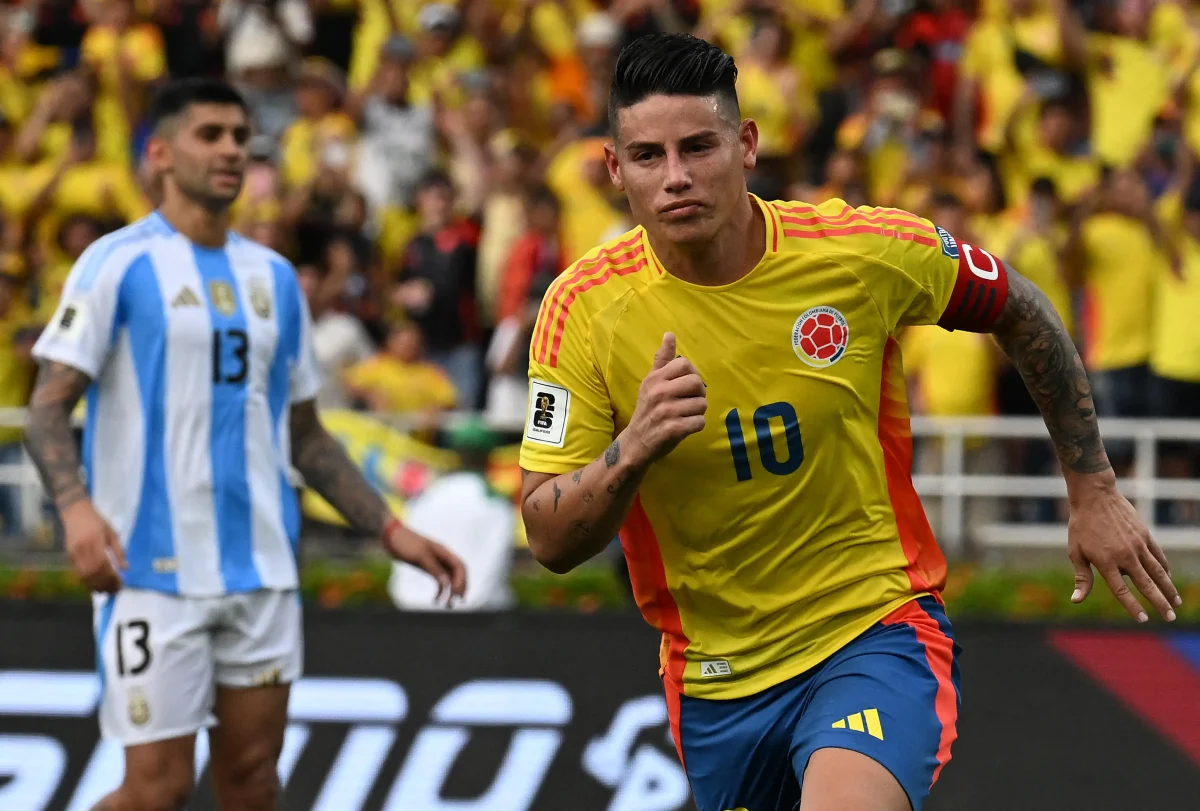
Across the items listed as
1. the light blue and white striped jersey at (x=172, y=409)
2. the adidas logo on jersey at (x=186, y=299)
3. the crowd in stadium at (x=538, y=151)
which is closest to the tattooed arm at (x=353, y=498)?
the light blue and white striped jersey at (x=172, y=409)

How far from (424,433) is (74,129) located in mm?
4260

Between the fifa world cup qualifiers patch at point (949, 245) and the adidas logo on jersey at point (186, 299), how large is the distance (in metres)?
2.71

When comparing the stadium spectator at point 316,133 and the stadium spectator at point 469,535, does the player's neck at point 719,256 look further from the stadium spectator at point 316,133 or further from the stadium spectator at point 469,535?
the stadium spectator at point 316,133

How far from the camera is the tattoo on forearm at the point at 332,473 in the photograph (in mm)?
6398

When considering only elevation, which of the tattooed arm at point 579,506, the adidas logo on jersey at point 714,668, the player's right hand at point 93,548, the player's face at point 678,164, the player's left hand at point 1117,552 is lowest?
the adidas logo on jersey at point 714,668

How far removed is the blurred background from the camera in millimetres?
10711

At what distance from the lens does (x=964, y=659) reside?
7.57 meters

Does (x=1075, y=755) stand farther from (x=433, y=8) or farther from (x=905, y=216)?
(x=433, y=8)

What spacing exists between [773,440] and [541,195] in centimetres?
768

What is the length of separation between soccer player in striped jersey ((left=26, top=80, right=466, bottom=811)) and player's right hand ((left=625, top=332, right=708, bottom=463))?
8.24 ft

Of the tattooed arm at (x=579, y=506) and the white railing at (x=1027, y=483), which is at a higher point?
Answer: the tattooed arm at (x=579, y=506)

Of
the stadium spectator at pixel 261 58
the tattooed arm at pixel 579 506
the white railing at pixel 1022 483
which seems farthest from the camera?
the stadium spectator at pixel 261 58

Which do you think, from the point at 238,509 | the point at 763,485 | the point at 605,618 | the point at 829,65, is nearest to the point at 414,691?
the point at 605,618

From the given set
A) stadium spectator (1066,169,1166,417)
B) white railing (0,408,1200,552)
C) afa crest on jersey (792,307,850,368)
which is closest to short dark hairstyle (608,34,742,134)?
afa crest on jersey (792,307,850,368)
